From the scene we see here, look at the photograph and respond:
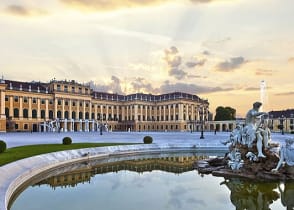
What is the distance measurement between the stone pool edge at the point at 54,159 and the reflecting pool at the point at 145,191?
0.47 metres

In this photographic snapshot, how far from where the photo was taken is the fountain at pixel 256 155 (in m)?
12.4

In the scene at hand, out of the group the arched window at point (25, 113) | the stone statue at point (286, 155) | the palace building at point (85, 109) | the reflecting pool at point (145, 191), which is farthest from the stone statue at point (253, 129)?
the arched window at point (25, 113)

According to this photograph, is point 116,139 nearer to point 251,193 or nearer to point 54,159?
point 54,159

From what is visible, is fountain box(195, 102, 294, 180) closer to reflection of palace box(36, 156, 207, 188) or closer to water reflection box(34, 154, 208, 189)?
reflection of palace box(36, 156, 207, 188)

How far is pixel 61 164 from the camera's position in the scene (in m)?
16.5

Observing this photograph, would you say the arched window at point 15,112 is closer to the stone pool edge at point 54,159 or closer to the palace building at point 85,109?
the palace building at point 85,109

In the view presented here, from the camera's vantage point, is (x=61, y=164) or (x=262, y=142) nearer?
(x=262, y=142)

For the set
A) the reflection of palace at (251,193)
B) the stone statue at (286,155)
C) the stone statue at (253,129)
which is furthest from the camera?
the stone statue at (253,129)

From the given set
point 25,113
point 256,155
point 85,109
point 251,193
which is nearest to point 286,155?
point 256,155

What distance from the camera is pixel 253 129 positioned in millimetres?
13688

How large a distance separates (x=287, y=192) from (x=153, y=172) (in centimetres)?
622

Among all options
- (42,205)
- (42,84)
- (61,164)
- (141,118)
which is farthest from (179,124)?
(42,205)

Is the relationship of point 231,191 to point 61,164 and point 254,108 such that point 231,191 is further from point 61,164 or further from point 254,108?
point 61,164

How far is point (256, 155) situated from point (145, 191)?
5341 millimetres
